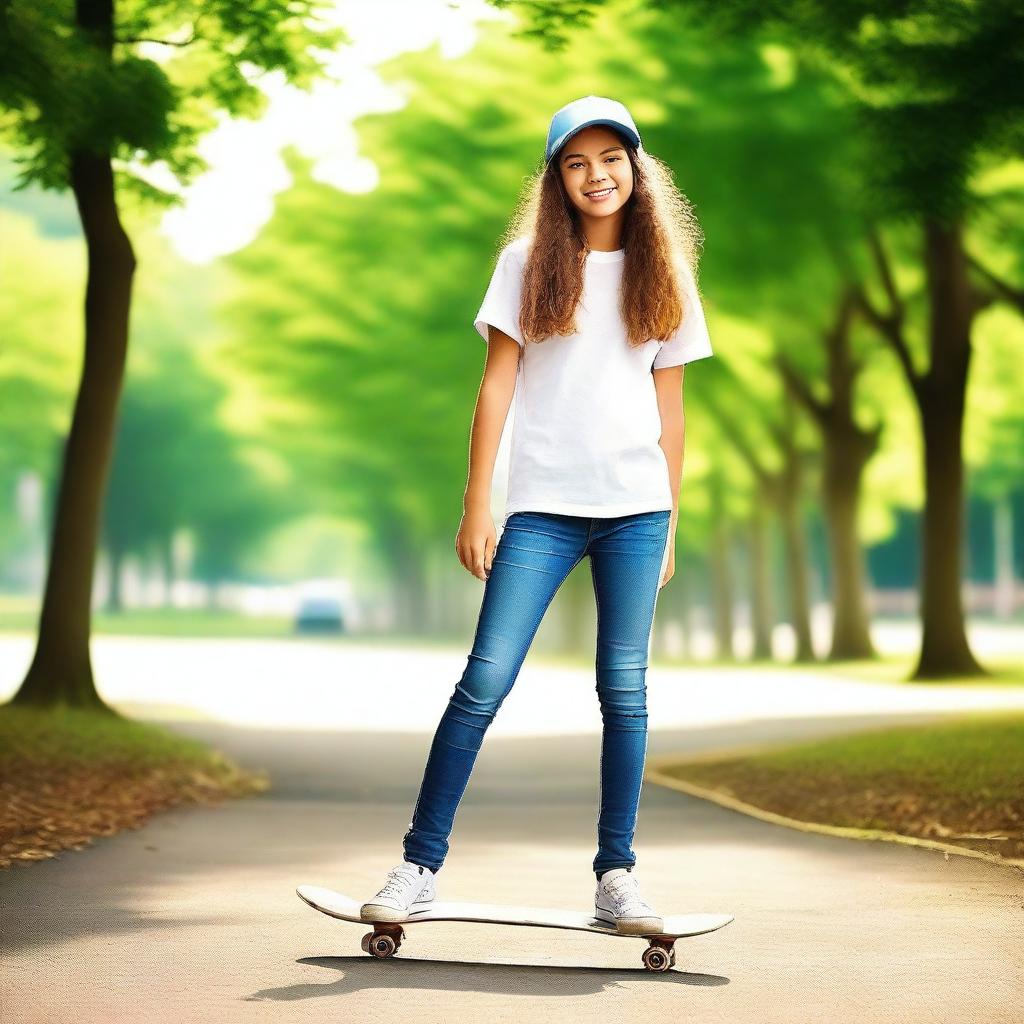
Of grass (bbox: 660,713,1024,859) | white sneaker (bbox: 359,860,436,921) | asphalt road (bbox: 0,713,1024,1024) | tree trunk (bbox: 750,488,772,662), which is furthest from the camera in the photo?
tree trunk (bbox: 750,488,772,662)

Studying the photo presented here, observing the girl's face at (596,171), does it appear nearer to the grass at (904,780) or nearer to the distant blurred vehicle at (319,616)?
the grass at (904,780)

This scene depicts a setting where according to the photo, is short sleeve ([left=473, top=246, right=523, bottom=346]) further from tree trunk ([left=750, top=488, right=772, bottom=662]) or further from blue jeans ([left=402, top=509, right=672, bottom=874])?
tree trunk ([left=750, top=488, right=772, bottom=662])

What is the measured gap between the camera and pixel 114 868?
7.54m

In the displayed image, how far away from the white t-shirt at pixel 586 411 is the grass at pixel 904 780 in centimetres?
331

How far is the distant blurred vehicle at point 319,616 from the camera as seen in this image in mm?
57531

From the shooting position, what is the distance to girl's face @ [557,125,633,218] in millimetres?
5375

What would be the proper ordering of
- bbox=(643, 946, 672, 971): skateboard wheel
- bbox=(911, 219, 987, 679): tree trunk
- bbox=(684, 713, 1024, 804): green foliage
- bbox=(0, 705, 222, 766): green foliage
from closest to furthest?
1. bbox=(643, 946, 672, 971): skateboard wheel
2. bbox=(684, 713, 1024, 804): green foliage
3. bbox=(0, 705, 222, 766): green foliage
4. bbox=(911, 219, 987, 679): tree trunk

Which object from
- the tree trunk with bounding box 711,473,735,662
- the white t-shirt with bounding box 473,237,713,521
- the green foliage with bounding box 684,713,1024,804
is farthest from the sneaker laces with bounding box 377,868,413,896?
the tree trunk with bounding box 711,473,735,662

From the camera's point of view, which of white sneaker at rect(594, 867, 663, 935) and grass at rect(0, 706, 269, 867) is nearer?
white sneaker at rect(594, 867, 663, 935)

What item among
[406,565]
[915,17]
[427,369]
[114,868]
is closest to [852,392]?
[427,369]

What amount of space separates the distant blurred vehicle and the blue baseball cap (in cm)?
5245

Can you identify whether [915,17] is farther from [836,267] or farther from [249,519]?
[249,519]

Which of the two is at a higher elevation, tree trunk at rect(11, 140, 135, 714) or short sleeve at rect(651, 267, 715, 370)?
tree trunk at rect(11, 140, 135, 714)

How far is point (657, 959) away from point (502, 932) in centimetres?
82
